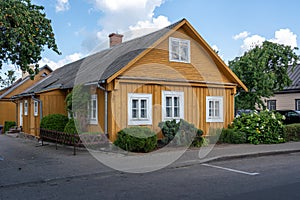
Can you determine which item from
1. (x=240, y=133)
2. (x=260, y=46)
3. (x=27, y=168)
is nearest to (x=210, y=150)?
(x=240, y=133)

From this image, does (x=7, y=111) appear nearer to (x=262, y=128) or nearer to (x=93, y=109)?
(x=93, y=109)

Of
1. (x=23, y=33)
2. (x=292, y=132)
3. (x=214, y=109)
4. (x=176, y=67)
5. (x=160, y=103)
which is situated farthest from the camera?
(x=214, y=109)

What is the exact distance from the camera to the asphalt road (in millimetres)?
6805

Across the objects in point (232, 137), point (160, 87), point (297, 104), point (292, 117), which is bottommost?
point (232, 137)

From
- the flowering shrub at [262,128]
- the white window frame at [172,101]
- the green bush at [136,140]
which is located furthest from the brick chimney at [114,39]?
the green bush at [136,140]

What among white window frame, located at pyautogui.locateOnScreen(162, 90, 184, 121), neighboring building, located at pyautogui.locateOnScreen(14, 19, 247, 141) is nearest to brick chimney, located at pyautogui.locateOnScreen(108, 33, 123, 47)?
neighboring building, located at pyautogui.locateOnScreen(14, 19, 247, 141)

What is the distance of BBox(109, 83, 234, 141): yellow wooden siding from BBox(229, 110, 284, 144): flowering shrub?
1352 mm

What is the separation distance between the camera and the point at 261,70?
22.2 meters

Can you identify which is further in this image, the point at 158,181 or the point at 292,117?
the point at 292,117

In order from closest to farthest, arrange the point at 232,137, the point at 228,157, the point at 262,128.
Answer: the point at 228,157
the point at 262,128
the point at 232,137

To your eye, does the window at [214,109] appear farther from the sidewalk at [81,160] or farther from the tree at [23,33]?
the tree at [23,33]

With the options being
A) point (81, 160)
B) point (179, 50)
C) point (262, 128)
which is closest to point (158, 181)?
point (81, 160)

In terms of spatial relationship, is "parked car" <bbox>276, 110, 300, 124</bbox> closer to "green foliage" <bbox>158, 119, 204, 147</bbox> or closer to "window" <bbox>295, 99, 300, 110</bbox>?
"window" <bbox>295, 99, 300, 110</bbox>

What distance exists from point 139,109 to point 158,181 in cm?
684
